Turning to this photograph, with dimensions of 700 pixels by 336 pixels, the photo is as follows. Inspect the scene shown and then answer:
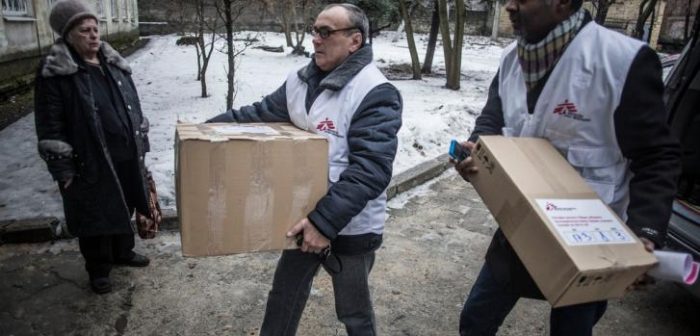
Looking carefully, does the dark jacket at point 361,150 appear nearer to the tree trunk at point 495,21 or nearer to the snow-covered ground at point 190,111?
the snow-covered ground at point 190,111

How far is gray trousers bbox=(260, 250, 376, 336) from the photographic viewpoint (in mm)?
1937

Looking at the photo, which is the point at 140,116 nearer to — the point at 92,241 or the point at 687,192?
the point at 92,241

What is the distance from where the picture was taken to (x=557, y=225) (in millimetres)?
1379

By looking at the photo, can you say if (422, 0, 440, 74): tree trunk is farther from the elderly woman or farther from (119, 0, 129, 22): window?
(119, 0, 129, 22): window

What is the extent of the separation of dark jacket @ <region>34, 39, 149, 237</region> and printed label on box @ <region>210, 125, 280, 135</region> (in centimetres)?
117

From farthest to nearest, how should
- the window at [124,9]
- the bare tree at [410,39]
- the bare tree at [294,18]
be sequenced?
the window at [124,9] < the bare tree at [294,18] < the bare tree at [410,39]

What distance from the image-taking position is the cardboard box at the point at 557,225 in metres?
1.32

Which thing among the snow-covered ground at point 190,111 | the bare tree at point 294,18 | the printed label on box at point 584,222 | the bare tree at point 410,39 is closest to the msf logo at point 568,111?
the printed label on box at point 584,222

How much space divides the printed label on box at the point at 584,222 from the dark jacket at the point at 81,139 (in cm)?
229

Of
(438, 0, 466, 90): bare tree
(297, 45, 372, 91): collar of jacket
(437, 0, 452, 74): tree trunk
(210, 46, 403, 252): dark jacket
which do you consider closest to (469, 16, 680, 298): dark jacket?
(210, 46, 403, 252): dark jacket

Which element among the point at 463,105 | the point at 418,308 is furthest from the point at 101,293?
the point at 463,105

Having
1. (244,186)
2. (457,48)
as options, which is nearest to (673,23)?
(457,48)

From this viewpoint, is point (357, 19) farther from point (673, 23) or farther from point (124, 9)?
point (673, 23)

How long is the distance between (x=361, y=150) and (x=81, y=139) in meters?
1.74
